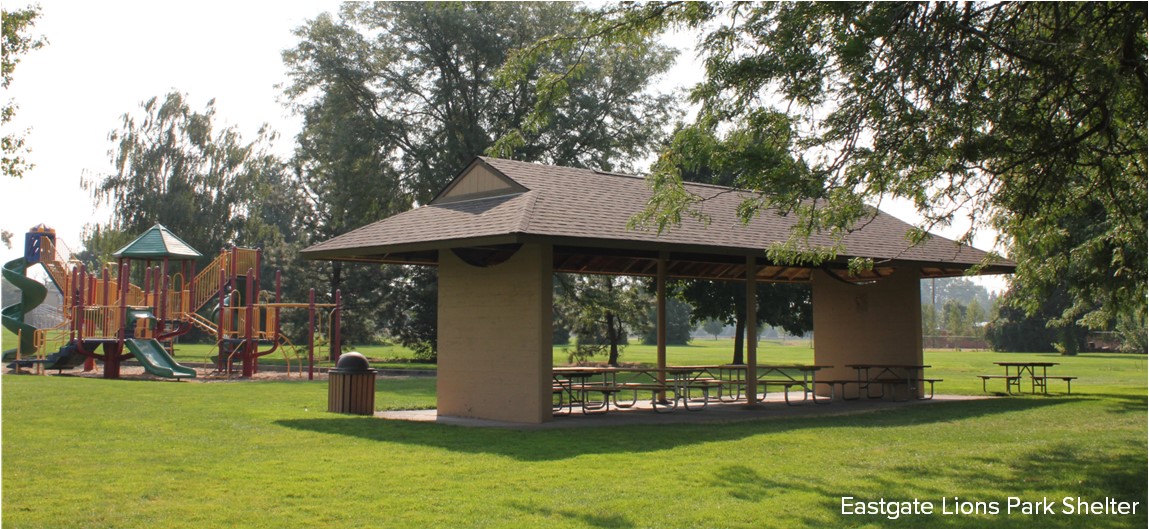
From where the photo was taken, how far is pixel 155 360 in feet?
93.6

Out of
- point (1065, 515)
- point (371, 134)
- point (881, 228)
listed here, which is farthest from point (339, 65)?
point (1065, 515)

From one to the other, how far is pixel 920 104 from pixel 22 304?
1221 inches

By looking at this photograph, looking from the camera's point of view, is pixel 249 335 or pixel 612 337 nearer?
pixel 249 335

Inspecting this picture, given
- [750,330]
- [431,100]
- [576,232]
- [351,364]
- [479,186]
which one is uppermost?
[431,100]

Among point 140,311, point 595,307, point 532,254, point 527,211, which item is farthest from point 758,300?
point 527,211

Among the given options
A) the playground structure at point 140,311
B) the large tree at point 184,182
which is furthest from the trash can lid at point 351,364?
the large tree at point 184,182

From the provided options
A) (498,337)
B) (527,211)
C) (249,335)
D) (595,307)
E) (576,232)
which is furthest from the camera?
(595,307)

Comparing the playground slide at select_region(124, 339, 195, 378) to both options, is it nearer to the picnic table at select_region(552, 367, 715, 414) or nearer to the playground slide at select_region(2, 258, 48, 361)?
the playground slide at select_region(2, 258, 48, 361)

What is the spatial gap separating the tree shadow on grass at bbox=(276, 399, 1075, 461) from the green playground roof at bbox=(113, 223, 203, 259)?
1827 cm

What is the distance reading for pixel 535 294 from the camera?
1468 centimetres

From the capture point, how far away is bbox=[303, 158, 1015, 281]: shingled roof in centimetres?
1443

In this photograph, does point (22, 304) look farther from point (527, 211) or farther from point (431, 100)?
point (527, 211)

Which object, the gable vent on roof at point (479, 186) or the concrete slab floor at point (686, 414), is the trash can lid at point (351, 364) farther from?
the gable vent on roof at point (479, 186)

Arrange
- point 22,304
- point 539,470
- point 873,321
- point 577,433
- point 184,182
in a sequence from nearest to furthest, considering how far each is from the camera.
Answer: point 539,470 → point 577,433 → point 873,321 → point 22,304 → point 184,182
